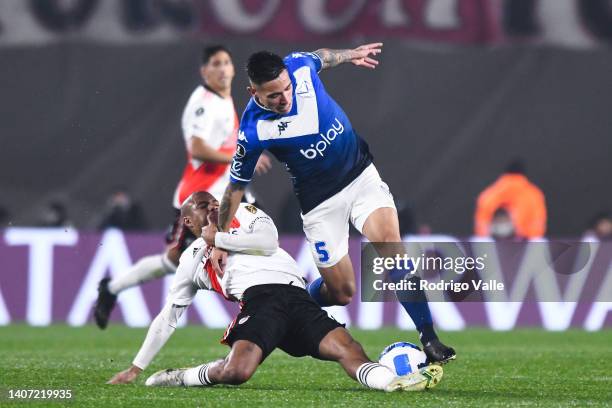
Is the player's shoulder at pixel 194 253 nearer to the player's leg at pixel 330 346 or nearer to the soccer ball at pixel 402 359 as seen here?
the player's leg at pixel 330 346

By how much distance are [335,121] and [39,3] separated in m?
7.15

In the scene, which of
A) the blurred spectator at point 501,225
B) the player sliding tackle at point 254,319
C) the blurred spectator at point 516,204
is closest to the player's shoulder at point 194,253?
the player sliding tackle at point 254,319

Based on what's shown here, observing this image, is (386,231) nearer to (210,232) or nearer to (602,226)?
(210,232)

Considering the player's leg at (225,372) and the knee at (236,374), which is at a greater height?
the player's leg at (225,372)

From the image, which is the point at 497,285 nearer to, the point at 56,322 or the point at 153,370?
the point at 153,370

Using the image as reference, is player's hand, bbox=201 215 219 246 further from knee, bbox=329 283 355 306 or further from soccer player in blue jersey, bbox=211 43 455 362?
knee, bbox=329 283 355 306

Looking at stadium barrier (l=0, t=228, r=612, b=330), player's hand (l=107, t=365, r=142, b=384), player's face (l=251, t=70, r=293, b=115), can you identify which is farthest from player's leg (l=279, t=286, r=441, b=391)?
stadium barrier (l=0, t=228, r=612, b=330)

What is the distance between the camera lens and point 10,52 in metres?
15.4

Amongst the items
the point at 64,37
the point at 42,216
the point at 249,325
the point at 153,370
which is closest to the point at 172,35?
the point at 64,37

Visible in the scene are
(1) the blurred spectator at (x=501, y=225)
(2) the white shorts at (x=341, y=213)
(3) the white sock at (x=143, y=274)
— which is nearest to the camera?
(2) the white shorts at (x=341, y=213)

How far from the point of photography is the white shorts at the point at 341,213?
885cm

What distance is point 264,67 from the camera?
26.7ft

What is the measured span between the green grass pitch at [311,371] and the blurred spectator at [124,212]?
1.69 meters

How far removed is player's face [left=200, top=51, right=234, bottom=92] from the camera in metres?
11.1
